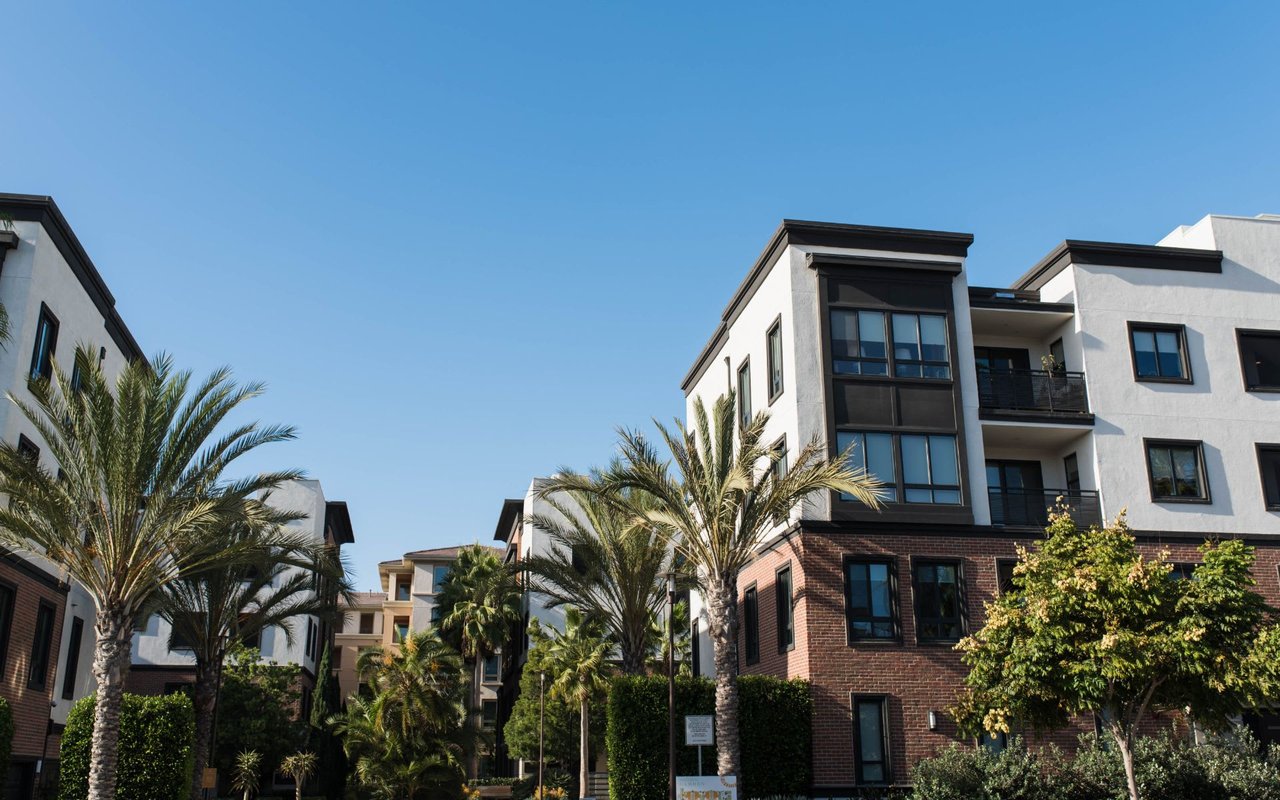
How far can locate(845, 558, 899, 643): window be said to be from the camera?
26.9m

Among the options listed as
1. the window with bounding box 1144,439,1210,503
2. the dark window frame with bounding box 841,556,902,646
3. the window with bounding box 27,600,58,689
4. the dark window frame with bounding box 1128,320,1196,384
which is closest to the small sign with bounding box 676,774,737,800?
the dark window frame with bounding box 841,556,902,646

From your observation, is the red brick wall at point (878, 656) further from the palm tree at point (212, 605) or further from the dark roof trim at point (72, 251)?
the dark roof trim at point (72, 251)

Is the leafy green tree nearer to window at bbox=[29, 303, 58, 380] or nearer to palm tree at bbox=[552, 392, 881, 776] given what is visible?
palm tree at bbox=[552, 392, 881, 776]

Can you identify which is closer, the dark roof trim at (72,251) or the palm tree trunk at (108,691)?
the palm tree trunk at (108,691)

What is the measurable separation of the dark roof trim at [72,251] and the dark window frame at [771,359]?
1937 cm

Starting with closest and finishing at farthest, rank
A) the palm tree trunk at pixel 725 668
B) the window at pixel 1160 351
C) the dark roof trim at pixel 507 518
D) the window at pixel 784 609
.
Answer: the palm tree trunk at pixel 725 668, the window at pixel 784 609, the window at pixel 1160 351, the dark roof trim at pixel 507 518

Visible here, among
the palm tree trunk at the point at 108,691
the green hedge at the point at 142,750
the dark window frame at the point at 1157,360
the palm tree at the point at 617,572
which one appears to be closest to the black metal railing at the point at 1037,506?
the dark window frame at the point at 1157,360

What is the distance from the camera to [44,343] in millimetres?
29828

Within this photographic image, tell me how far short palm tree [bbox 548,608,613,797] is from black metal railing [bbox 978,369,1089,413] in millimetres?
15200

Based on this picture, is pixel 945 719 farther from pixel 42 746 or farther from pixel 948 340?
pixel 42 746

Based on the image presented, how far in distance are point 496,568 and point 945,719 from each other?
97.7 ft

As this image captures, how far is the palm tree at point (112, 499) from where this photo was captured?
22125 mm

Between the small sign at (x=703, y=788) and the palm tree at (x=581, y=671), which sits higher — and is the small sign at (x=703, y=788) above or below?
below

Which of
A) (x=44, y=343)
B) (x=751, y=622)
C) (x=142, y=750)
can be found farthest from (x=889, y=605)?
(x=44, y=343)
